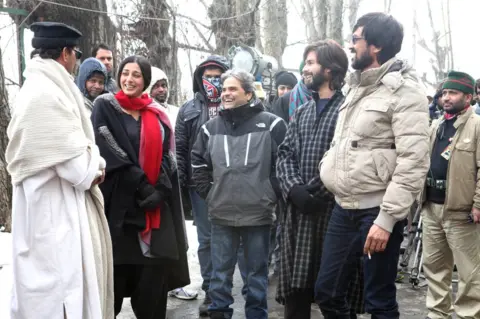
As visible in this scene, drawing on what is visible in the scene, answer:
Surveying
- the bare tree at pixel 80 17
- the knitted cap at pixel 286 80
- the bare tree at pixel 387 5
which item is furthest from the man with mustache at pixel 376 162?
the bare tree at pixel 387 5

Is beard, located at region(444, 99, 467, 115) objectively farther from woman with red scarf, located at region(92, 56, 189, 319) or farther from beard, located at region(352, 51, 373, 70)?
woman with red scarf, located at region(92, 56, 189, 319)

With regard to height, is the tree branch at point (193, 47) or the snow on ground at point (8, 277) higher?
the tree branch at point (193, 47)

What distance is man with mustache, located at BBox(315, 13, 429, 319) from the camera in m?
3.54

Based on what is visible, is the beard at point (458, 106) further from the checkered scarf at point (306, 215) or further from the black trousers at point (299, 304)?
the black trousers at point (299, 304)

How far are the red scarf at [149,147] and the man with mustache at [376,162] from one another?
128cm

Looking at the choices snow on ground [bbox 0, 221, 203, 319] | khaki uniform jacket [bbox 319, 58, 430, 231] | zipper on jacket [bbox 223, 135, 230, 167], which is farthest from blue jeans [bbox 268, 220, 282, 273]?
khaki uniform jacket [bbox 319, 58, 430, 231]

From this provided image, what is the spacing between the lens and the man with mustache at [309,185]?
14.2 feet

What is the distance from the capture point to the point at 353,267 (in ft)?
13.2

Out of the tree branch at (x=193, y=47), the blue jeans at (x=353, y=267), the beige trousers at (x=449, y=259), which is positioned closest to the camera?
the blue jeans at (x=353, y=267)

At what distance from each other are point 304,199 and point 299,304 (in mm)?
776

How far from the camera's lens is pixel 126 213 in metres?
4.43

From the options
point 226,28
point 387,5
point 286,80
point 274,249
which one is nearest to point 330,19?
point 387,5

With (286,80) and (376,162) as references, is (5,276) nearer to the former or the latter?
(376,162)

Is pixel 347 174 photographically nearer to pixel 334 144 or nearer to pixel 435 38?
pixel 334 144
